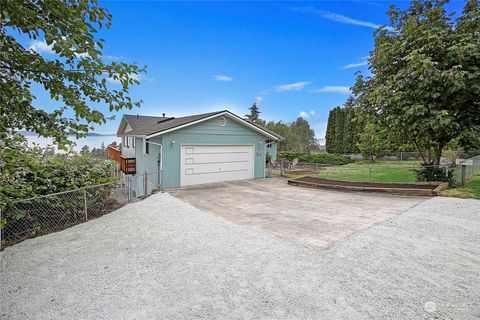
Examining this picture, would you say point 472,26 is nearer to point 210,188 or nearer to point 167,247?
point 210,188

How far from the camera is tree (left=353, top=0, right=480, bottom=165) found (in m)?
8.18

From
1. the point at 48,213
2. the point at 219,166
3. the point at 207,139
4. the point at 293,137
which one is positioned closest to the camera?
the point at 48,213

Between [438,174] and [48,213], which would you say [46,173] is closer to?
[48,213]

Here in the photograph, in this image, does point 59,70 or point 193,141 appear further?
point 193,141

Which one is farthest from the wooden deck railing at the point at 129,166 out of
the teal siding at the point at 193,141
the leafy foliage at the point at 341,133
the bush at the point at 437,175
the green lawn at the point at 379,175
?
the leafy foliage at the point at 341,133

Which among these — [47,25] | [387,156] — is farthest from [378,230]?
[387,156]

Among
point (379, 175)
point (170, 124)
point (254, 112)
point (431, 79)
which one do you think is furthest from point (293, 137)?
point (431, 79)

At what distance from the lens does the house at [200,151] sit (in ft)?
33.4

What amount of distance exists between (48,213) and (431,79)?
38.6 ft

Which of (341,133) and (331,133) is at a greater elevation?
(331,133)

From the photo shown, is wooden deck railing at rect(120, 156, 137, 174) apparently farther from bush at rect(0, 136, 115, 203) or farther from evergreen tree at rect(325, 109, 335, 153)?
evergreen tree at rect(325, 109, 335, 153)

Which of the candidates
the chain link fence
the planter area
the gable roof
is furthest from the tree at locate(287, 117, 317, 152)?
the chain link fence

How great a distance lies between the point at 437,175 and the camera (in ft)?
32.5

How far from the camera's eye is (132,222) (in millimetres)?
5977
